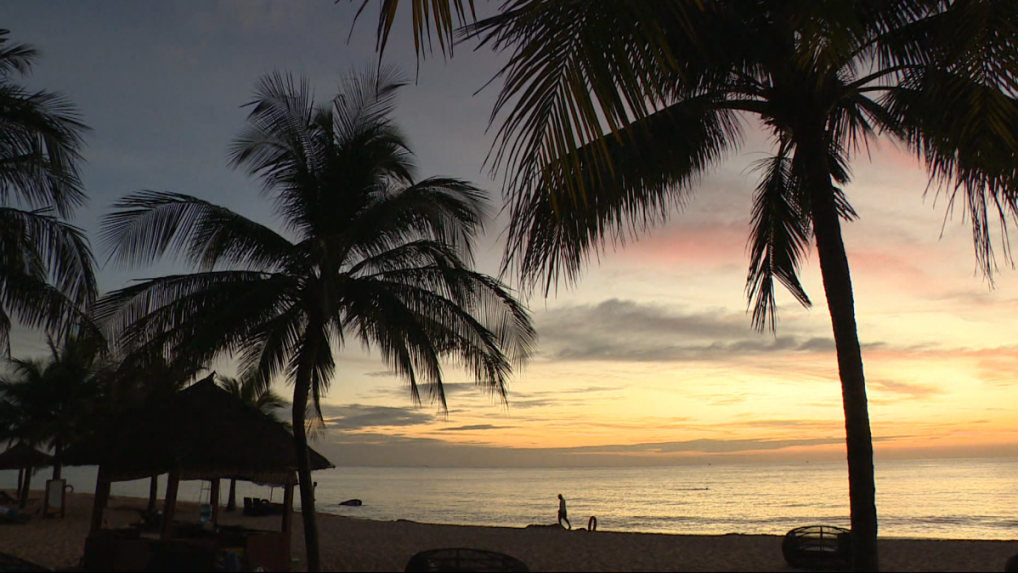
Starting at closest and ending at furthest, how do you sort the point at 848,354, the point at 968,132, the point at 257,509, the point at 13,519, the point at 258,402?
1. the point at 968,132
2. the point at 848,354
3. the point at 13,519
4. the point at 257,509
5. the point at 258,402

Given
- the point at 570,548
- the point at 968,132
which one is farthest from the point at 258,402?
the point at 968,132

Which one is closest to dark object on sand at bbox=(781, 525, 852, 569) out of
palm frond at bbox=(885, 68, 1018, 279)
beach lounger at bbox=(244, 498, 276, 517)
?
palm frond at bbox=(885, 68, 1018, 279)

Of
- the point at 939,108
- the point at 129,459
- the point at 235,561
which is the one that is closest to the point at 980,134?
the point at 939,108

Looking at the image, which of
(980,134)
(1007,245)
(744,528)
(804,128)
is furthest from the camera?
(744,528)

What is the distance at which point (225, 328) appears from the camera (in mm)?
12109

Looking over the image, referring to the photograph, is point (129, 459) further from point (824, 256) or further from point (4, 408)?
point (4, 408)

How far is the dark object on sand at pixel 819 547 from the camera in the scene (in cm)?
1198

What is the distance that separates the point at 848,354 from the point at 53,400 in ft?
107

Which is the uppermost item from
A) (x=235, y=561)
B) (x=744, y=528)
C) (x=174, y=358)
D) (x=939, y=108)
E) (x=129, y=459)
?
(x=939, y=108)

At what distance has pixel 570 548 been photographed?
672 inches

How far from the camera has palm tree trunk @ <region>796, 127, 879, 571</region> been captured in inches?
295

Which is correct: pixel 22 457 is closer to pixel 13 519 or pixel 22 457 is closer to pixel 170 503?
pixel 13 519

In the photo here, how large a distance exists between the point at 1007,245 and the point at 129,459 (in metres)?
12.0

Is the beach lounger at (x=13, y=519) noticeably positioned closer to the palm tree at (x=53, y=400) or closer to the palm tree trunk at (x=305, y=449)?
the palm tree at (x=53, y=400)
